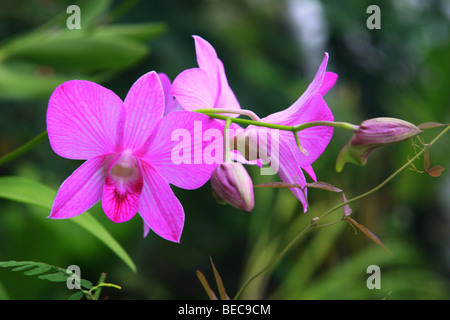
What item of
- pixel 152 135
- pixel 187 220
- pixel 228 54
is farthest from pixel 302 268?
pixel 152 135

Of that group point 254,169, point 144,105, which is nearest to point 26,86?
point 144,105

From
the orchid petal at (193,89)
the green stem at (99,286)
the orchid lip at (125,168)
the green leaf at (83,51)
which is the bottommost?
the green stem at (99,286)

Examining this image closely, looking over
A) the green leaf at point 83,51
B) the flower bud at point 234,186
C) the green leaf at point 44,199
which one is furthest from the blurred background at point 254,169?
the flower bud at point 234,186

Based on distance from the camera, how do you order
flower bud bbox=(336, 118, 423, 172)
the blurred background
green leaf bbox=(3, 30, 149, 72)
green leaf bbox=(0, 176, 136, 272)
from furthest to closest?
1. the blurred background
2. green leaf bbox=(3, 30, 149, 72)
3. green leaf bbox=(0, 176, 136, 272)
4. flower bud bbox=(336, 118, 423, 172)

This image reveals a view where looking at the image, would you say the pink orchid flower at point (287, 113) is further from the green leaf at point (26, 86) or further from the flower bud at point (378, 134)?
the green leaf at point (26, 86)

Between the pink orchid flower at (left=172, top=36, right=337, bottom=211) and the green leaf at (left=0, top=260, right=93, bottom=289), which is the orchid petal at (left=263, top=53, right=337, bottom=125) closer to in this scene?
the pink orchid flower at (left=172, top=36, right=337, bottom=211)

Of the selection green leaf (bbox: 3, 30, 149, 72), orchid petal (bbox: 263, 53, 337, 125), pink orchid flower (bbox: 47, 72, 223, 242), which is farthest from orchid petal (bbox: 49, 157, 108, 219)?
green leaf (bbox: 3, 30, 149, 72)
